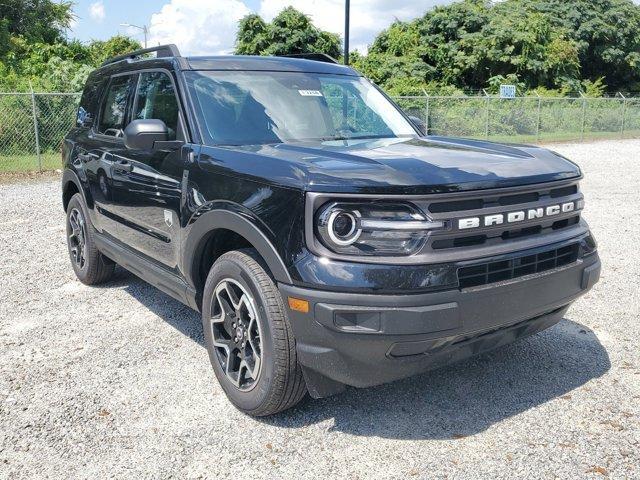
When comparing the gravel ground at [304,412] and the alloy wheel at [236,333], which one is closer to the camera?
the gravel ground at [304,412]

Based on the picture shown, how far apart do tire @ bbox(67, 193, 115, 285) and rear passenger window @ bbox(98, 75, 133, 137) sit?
801 millimetres

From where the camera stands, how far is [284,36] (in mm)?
31469

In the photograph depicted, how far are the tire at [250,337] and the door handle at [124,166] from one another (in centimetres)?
137

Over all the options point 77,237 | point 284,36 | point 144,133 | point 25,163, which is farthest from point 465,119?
point 144,133

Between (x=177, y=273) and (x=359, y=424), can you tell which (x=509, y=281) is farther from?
(x=177, y=273)

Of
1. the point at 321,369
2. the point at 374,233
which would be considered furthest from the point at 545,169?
the point at 321,369

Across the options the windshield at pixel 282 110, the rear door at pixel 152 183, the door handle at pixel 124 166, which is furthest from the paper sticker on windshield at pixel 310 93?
the door handle at pixel 124 166

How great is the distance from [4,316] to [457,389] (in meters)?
3.63

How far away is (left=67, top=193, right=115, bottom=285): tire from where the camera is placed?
219 inches

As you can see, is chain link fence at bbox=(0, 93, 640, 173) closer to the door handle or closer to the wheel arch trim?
the door handle

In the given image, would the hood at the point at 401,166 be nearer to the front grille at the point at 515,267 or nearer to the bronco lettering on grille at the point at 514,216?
the bronco lettering on grille at the point at 514,216

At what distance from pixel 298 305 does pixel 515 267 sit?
1054 millimetres

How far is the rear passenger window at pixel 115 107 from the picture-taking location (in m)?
4.83

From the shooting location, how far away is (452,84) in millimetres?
31047
